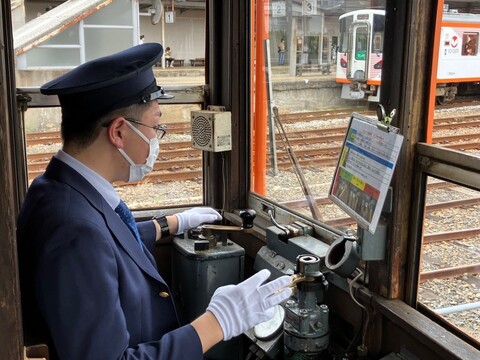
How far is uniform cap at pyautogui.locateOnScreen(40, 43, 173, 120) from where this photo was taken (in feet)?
5.16

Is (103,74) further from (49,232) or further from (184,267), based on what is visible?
(184,267)

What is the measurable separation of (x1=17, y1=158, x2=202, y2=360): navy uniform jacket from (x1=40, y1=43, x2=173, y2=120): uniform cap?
7.3 inches

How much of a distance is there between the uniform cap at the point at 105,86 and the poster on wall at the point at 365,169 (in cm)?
70

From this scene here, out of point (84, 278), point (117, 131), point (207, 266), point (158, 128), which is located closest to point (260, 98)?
point (207, 266)

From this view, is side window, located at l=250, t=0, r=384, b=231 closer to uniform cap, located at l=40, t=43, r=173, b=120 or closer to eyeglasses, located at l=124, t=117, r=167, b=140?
eyeglasses, located at l=124, t=117, r=167, b=140

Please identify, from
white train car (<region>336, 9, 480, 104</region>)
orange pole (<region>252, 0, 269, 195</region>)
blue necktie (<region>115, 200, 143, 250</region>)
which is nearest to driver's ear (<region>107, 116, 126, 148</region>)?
blue necktie (<region>115, 200, 143, 250</region>)

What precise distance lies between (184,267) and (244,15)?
4.43ft

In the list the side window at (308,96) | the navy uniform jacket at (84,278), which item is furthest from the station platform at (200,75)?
the navy uniform jacket at (84,278)

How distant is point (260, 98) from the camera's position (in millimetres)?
2902

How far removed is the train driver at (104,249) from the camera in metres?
1.33

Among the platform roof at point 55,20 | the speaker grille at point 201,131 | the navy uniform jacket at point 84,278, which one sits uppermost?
the platform roof at point 55,20

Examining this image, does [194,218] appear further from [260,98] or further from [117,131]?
[117,131]

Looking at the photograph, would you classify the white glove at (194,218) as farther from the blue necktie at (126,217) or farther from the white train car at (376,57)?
the white train car at (376,57)

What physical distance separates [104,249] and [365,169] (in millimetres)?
873
